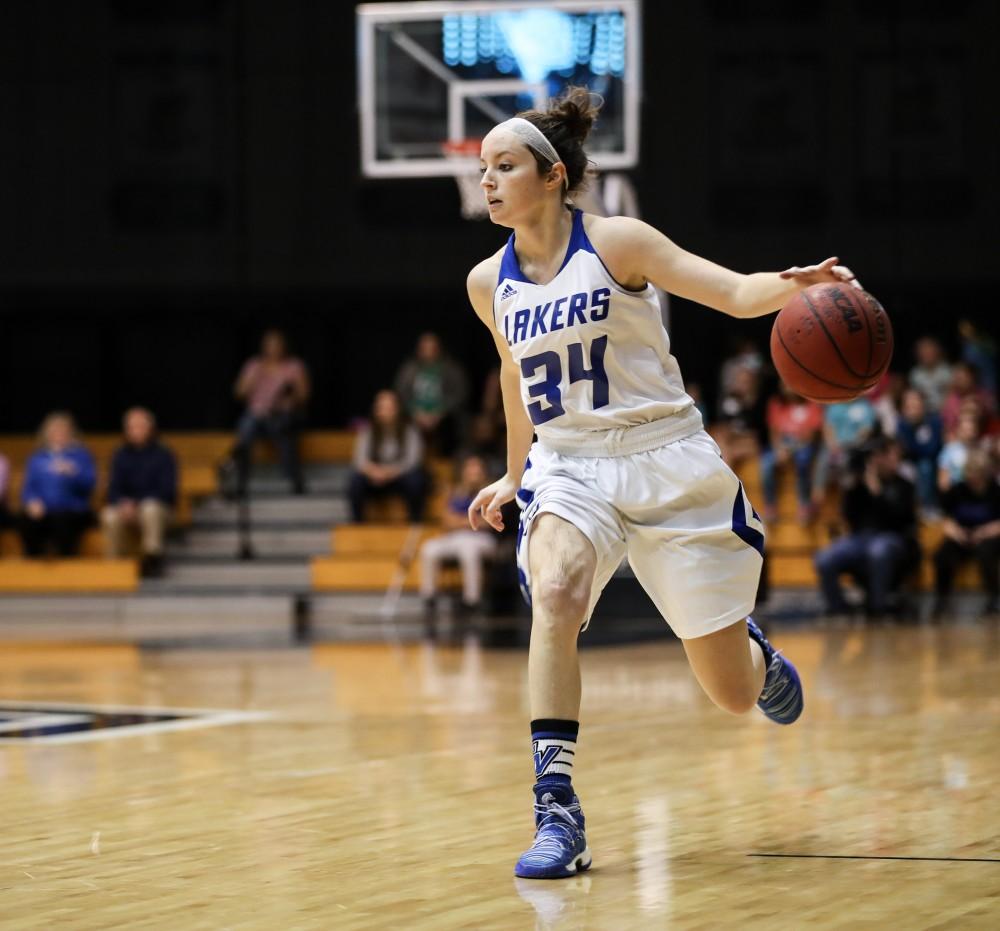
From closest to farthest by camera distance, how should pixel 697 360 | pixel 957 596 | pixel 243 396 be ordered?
pixel 957 596, pixel 243 396, pixel 697 360

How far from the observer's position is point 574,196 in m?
4.52

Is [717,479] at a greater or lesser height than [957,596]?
greater

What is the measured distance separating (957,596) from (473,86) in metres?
5.78

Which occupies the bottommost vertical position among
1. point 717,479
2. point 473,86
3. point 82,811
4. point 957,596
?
point 957,596

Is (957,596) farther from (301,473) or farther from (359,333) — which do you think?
(359,333)

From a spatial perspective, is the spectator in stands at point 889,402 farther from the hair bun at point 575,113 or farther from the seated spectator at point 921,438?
the hair bun at point 575,113

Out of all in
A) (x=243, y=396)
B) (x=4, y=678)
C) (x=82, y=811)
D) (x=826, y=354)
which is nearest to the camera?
(x=826, y=354)

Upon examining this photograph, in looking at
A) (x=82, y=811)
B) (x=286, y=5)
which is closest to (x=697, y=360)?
(x=286, y=5)

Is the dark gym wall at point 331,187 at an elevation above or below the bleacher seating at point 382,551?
above

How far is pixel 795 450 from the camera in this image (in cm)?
1504

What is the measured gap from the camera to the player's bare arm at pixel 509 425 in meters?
4.49

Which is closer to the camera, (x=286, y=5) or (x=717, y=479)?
(x=717, y=479)

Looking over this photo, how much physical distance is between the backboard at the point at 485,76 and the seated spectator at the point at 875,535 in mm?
3228

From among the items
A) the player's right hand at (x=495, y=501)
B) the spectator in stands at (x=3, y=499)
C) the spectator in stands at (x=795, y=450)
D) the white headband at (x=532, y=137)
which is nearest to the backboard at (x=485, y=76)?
the spectator in stands at (x=795, y=450)
